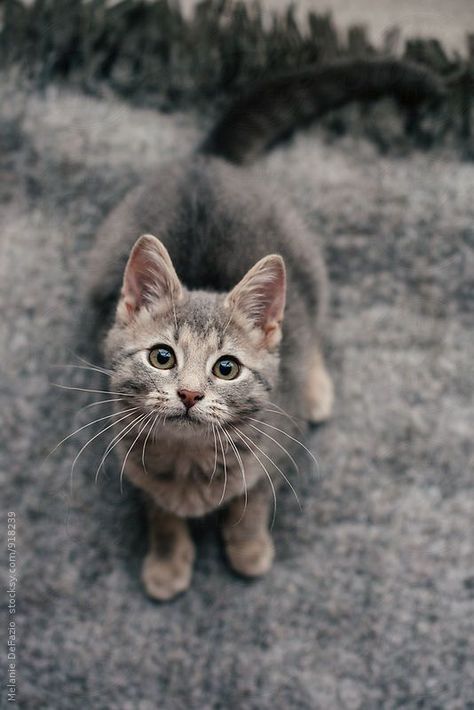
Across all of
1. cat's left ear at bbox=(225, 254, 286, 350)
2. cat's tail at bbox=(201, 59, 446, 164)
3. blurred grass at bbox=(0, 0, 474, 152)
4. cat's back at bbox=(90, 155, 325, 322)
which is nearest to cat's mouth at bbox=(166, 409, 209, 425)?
cat's left ear at bbox=(225, 254, 286, 350)

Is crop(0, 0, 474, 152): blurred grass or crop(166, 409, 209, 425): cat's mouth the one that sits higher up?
crop(0, 0, 474, 152): blurred grass

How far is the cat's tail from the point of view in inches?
51.9

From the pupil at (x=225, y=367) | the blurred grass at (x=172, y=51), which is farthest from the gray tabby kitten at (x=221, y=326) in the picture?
the blurred grass at (x=172, y=51)

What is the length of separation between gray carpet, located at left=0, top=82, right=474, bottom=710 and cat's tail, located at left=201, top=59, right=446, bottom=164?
0.09m

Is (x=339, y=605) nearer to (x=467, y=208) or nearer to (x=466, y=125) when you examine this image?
(x=467, y=208)

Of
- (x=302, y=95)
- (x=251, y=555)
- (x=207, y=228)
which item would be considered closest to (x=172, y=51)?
(x=302, y=95)

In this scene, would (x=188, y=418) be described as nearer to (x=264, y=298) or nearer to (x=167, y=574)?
(x=264, y=298)

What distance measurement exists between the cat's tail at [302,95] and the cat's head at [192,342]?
423 mm

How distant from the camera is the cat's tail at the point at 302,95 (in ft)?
4.33

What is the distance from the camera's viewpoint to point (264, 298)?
1018 mm

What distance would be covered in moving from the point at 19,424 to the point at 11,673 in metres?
0.43

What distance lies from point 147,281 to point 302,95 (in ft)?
1.82

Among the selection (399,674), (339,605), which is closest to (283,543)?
(339,605)

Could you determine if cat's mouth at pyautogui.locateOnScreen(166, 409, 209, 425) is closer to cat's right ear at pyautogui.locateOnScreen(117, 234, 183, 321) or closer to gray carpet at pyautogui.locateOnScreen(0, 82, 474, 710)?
cat's right ear at pyautogui.locateOnScreen(117, 234, 183, 321)
